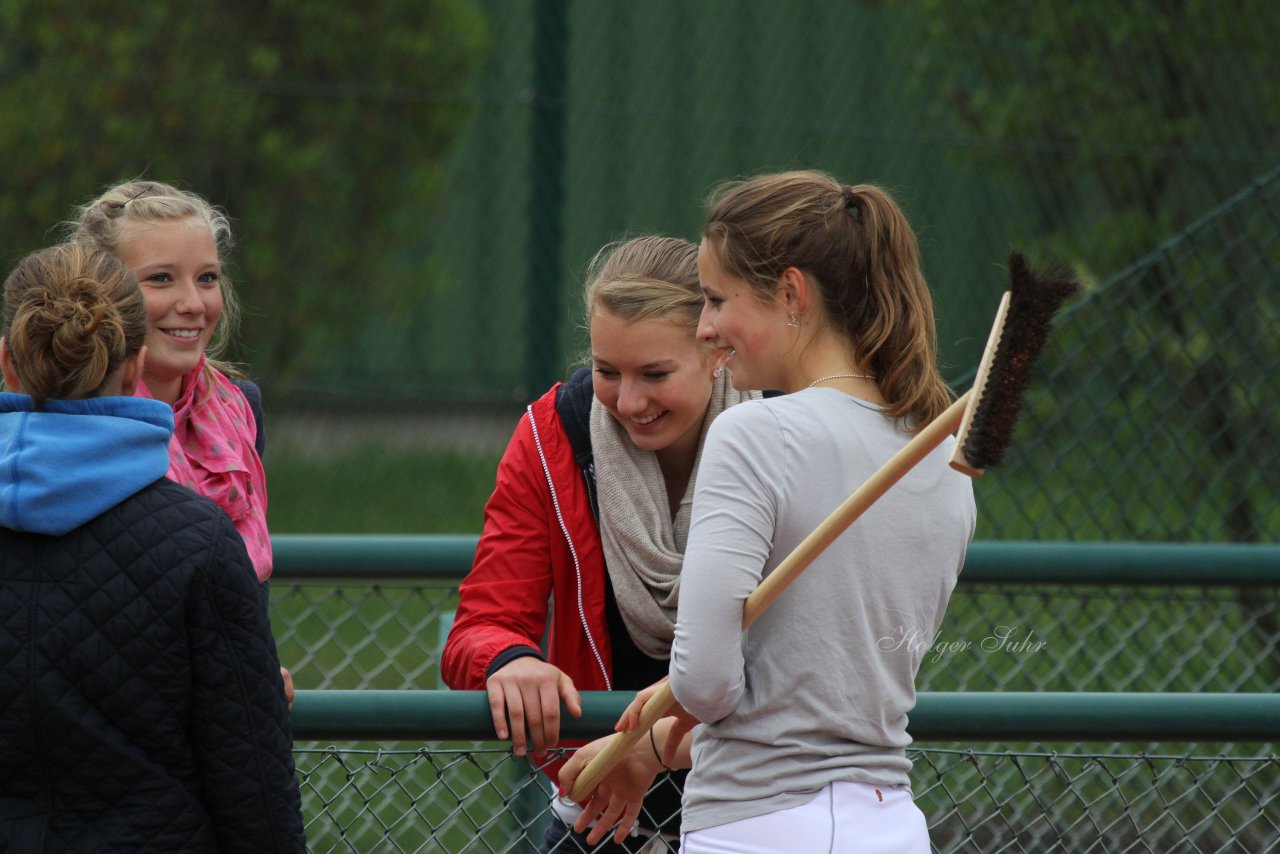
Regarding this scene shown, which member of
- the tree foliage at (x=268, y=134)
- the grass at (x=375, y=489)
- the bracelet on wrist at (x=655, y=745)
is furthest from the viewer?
the grass at (x=375, y=489)

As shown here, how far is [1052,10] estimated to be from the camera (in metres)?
4.79

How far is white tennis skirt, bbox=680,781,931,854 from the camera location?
5.86ft

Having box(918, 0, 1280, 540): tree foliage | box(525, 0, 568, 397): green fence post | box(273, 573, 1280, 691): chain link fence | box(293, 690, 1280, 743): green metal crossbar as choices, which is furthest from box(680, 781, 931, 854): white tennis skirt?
box(525, 0, 568, 397): green fence post

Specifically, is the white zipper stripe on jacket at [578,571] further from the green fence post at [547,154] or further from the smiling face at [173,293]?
the green fence post at [547,154]

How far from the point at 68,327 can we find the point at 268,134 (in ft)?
14.3

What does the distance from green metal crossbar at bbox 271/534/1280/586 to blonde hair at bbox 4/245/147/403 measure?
1.12 metres

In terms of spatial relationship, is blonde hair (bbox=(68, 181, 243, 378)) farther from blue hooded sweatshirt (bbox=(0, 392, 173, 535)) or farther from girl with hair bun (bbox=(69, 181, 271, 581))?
blue hooded sweatshirt (bbox=(0, 392, 173, 535))

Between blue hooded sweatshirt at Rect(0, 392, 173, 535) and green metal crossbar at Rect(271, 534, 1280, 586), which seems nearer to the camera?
blue hooded sweatshirt at Rect(0, 392, 173, 535)

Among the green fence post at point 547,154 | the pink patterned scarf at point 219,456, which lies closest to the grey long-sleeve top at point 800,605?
the pink patterned scarf at point 219,456

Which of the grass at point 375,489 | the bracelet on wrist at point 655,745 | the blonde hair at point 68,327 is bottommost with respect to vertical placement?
the grass at point 375,489

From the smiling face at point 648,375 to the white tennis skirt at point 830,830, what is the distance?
0.67 meters

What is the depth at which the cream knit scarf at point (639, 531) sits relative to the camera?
2258mm

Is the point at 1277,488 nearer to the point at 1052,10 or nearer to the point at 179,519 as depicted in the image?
the point at 1052,10

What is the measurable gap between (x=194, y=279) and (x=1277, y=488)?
126 inches
